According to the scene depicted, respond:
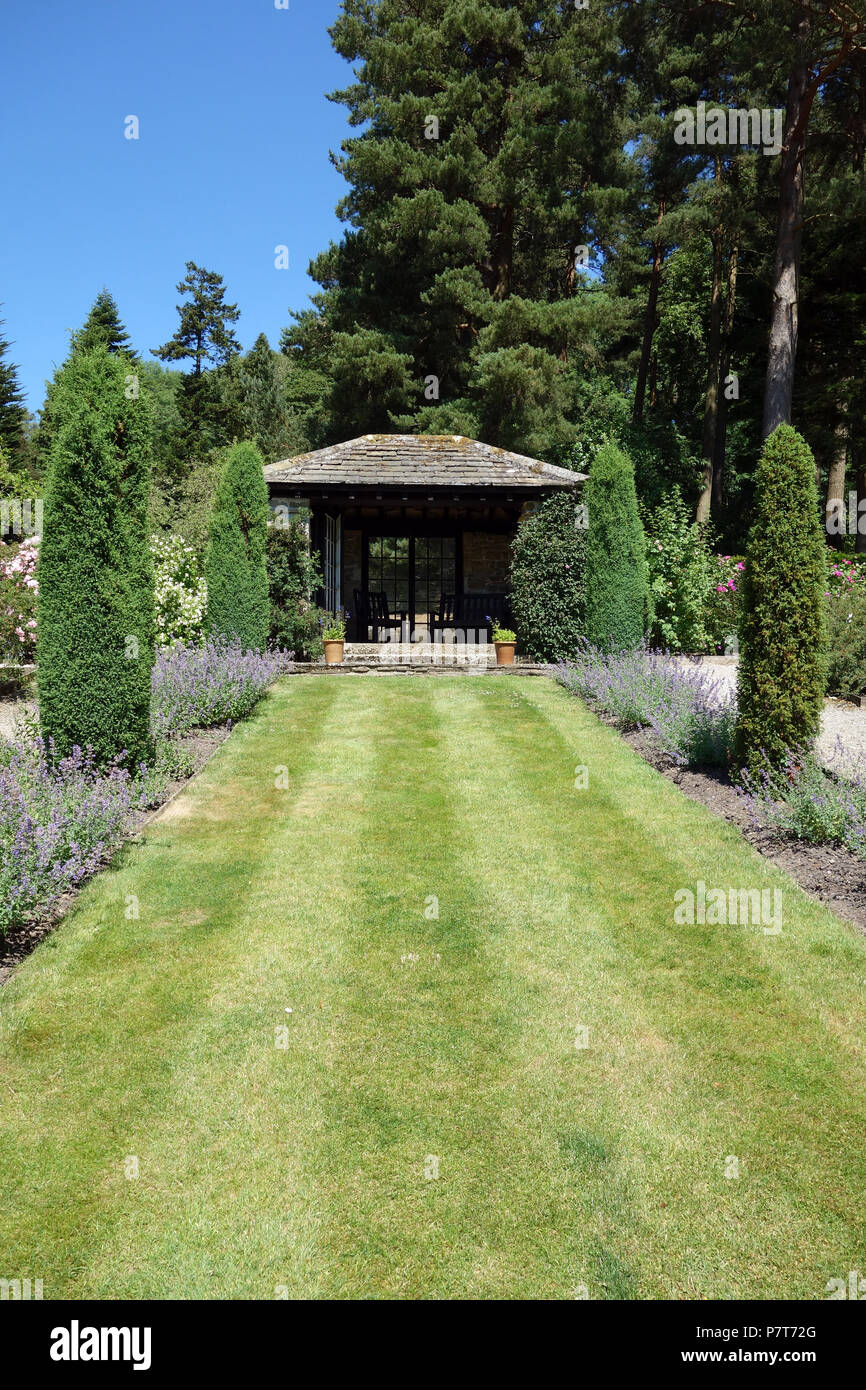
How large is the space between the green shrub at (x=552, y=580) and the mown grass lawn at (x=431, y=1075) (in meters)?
8.73

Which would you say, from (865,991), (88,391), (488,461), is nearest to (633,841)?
(865,991)

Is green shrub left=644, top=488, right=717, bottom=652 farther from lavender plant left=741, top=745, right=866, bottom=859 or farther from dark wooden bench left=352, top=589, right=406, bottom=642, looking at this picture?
lavender plant left=741, top=745, right=866, bottom=859

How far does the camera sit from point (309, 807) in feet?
26.9

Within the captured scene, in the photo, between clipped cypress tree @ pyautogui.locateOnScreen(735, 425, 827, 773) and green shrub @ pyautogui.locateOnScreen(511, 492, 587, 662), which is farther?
green shrub @ pyautogui.locateOnScreen(511, 492, 587, 662)

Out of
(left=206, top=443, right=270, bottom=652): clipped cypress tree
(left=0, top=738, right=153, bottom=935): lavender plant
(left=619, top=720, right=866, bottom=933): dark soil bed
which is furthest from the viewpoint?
(left=206, top=443, right=270, bottom=652): clipped cypress tree

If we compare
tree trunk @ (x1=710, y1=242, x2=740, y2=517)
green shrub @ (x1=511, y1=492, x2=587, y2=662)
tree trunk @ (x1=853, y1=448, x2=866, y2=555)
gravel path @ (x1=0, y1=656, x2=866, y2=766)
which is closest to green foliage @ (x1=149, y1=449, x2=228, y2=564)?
gravel path @ (x1=0, y1=656, x2=866, y2=766)

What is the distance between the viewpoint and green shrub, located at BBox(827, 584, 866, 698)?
13469 millimetres

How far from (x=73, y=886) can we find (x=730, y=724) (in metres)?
6.34

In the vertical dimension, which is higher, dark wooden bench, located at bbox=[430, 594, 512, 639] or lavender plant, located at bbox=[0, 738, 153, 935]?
dark wooden bench, located at bbox=[430, 594, 512, 639]

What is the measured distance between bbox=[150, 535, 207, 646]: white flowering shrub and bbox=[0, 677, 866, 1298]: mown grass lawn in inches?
286

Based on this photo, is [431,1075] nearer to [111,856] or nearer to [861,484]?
[111,856]

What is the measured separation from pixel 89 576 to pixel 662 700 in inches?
244

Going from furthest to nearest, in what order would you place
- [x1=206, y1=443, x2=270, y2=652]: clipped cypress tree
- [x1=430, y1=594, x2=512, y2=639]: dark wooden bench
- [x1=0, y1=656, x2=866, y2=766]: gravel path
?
[x1=430, y1=594, x2=512, y2=639]: dark wooden bench, [x1=206, y1=443, x2=270, y2=652]: clipped cypress tree, [x1=0, y1=656, x2=866, y2=766]: gravel path

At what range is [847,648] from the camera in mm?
13539
